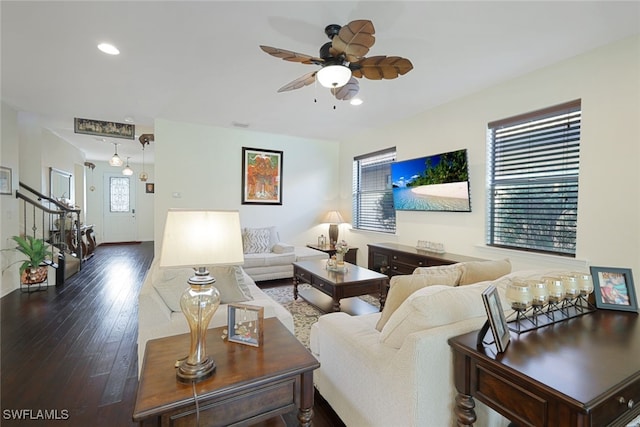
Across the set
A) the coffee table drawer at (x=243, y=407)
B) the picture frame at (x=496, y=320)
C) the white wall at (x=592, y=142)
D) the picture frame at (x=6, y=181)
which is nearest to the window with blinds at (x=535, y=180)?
the white wall at (x=592, y=142)

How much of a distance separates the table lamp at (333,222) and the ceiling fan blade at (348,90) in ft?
11.3

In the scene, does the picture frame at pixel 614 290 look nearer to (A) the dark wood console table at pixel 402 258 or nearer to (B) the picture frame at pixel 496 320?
(B) the picture frame at pixel 496 320

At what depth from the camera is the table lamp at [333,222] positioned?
19.8 ft

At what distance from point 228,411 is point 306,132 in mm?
→ 5149

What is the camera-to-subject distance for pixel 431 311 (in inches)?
51.9

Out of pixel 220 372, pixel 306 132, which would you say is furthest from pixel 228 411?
pixel 306 132

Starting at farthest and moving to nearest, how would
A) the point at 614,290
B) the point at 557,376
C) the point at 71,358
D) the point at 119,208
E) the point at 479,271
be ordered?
1. the point at 119,208
2. the point at 71,358
3. the point at 479,271
4. the point at 614,290
5. the point at 557,376

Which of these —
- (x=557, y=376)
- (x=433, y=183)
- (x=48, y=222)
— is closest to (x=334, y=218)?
(x=433, y=183)

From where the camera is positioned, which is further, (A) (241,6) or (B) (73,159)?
(B) (73,159)

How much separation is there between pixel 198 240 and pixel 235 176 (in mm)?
4583

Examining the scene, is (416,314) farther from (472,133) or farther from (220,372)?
(472,133)

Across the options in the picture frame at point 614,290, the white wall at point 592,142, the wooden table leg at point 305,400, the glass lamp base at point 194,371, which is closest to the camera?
the glass lamp base at point 194,371

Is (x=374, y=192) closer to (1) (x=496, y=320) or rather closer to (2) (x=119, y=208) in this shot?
(1) (x=496, y=320)

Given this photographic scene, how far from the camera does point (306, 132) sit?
18.8ft
